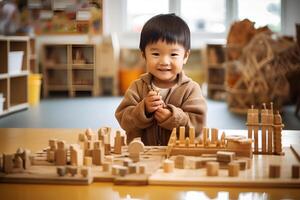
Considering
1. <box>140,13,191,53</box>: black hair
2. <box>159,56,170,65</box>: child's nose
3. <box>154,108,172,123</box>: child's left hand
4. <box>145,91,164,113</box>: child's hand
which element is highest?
<box>140,13,191,53</box>: black hair

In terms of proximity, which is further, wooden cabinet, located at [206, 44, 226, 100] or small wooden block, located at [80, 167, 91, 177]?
wooden cabinet, located at [206, 44, 226, 100]

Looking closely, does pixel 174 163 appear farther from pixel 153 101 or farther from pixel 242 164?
pixel 153 101

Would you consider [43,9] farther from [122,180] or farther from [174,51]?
[122,180]

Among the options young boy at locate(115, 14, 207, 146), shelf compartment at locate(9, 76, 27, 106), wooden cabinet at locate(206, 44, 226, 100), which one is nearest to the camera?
young boy at locate(115, 14, 207, 146)

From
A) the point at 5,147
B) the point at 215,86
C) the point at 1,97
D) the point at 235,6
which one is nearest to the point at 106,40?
the point at 215,86

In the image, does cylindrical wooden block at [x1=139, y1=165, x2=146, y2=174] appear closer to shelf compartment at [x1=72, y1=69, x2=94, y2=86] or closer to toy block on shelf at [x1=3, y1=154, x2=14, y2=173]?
toy block on shelf at [x1=3, y1=154, x2=14, y2=173]

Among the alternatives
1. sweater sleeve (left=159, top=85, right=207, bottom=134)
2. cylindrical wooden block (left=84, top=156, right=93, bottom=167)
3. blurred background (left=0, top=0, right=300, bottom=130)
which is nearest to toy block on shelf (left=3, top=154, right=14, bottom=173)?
cylindrical wooden block (left=84, top=156, right=93, bottom=167)

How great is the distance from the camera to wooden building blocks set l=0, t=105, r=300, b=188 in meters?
0.72

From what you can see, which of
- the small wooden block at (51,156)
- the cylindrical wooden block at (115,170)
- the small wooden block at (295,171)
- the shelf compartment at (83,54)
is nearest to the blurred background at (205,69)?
the shelf compartment at (83,54)

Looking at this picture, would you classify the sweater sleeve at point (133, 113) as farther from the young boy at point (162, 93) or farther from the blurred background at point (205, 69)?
the blurred background at point (205, 69)

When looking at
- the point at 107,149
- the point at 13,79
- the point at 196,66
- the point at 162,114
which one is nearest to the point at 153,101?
the point at 162,114

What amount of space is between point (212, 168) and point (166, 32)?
1.21 ft

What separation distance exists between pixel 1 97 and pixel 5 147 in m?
2.10

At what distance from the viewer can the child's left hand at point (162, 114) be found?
0.99 meters
